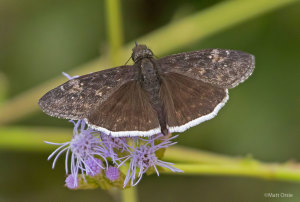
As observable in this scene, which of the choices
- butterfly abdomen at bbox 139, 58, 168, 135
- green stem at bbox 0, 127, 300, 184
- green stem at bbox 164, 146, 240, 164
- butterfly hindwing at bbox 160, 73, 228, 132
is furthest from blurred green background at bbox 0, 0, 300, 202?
butterfly hindwing at bbox 160, 73, 228, 132

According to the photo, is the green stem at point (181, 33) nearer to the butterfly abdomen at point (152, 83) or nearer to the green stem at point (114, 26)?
the green stem at point (114, 26)

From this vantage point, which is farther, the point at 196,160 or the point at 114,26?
the point at 114,26

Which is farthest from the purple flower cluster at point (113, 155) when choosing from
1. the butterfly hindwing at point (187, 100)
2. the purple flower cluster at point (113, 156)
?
the butterfly hindwing at point (187, 100)

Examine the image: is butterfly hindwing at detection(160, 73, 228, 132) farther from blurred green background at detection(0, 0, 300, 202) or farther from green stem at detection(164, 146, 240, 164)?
blurred green background at detection(0, 0, 300, 202)

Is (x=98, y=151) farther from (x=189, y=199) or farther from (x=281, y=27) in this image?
(x=281, y=27)

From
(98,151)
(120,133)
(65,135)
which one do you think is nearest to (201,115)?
(120,133)

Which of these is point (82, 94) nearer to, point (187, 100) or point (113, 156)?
point (113, 156)

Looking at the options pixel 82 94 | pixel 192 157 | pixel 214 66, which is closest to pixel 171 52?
pixel 192 157
